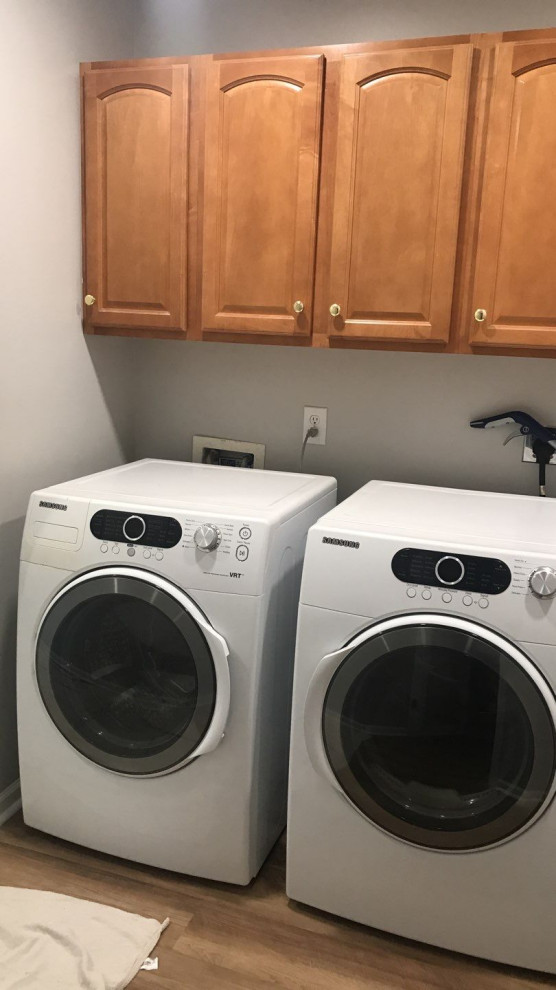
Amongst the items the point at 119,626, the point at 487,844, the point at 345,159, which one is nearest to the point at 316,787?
the point at 487,844

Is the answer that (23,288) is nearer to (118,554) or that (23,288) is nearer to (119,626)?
(118,554)

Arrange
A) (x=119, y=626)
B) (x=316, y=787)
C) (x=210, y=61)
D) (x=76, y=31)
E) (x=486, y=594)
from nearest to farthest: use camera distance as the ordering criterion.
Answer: (x=486, y=594) < (x=316, y=787) < (x=119, y=626) < (x=210, y=61) < (x=76, y=31)

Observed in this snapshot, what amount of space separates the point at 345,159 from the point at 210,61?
46 centimetres

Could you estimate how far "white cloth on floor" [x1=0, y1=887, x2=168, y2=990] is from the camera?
161 centimetres

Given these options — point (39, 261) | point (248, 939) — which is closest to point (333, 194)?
point (39, 261)

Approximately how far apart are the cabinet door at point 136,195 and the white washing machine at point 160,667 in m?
0.58

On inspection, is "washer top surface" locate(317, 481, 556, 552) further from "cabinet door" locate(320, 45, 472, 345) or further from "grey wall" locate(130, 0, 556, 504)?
"cabinet door" locate(320, 45, 472, 345)

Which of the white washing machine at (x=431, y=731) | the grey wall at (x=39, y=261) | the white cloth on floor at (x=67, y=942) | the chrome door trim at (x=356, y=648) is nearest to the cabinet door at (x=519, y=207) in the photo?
the white washing machine at (x=431, y=731)

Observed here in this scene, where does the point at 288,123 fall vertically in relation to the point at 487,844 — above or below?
above

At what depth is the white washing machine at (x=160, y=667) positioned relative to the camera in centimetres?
175

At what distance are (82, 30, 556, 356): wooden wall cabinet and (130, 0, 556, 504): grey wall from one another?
1.08 feet

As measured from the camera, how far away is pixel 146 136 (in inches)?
82.4

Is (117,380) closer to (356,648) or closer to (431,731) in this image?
(356,648)

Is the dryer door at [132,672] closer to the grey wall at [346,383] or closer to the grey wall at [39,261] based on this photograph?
the grey wall at [39,261]
